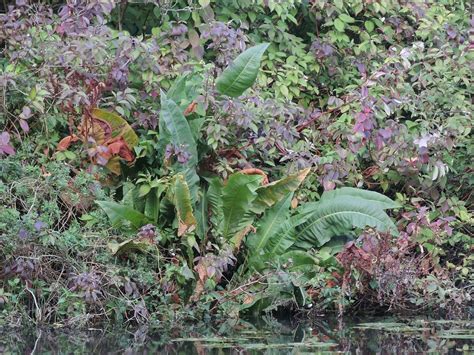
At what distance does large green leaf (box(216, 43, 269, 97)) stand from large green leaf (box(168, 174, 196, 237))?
1.05m

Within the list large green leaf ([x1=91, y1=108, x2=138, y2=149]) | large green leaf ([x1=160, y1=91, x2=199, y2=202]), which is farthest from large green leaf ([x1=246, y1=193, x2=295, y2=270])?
large green leaf ([x1=91, y1=108, x2=138, y2=149])

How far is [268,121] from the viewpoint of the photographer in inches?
361

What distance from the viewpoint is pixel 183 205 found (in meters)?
8.31

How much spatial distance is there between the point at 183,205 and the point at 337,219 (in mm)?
1453

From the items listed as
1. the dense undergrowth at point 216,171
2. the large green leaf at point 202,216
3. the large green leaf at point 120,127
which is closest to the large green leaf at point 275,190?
the dense undergrowth at point 216,171

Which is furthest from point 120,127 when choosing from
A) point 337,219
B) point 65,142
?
point 337,219

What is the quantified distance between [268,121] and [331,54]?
5.15 ft

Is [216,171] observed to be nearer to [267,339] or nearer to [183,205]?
[183,205]

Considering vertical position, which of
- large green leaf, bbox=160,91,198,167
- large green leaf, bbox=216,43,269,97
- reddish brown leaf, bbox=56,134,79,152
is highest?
large green leaf, bbox=216,43,269,97

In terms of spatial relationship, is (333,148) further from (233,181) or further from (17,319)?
(17,319)

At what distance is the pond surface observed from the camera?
22.5 ft

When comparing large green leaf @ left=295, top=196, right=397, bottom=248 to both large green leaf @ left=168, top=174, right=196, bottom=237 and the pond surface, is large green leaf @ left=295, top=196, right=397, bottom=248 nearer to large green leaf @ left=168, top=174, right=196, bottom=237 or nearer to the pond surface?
the pond surface

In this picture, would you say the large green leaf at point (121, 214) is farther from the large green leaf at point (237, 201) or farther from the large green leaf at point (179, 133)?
the large green leaf at point (237, 201)

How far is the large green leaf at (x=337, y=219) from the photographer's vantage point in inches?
350
